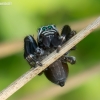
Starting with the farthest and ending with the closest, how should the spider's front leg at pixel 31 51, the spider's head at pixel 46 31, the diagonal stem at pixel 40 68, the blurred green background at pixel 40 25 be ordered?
the blurred green background at pixel 40 25
the spider's head at pixel 46 31
the spider's front leg at pixel 31 51
the diagonal stem at pixel 40 68

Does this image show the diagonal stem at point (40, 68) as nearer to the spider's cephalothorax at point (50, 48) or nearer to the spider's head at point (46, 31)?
the spider's cephalothorax at point (50, 48)

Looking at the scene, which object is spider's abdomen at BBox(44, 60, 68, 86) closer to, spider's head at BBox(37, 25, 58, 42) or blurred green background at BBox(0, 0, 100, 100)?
spider's head at BBox(37, 25, 58, 42)

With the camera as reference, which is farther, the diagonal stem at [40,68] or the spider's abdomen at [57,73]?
the spider's abdomen at [57,73]

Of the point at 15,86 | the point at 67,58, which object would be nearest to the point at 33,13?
the point at 67,58

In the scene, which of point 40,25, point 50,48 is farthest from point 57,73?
point 40,25

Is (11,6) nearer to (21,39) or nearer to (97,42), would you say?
(21,39)

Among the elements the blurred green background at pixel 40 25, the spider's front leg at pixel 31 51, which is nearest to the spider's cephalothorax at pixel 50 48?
the spider's front leg at pixel 31 51
